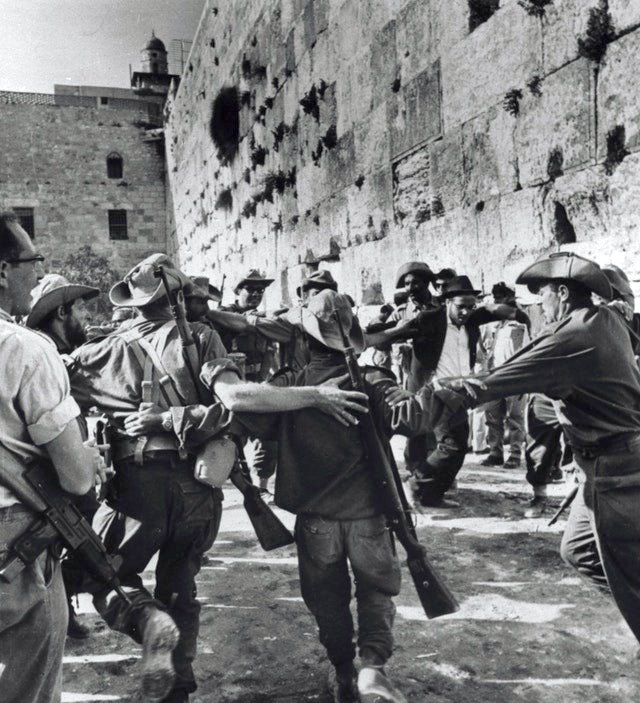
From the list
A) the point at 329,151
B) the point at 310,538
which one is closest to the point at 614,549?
the point at 310,538

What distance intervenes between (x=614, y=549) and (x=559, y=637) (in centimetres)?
84

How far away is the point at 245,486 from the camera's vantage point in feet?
10.8

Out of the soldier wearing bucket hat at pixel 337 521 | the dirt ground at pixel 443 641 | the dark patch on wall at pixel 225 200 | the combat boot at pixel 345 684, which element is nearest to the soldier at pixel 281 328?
the dirt ground at pixel 443 641

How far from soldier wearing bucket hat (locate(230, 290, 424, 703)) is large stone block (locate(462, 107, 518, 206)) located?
4616mm

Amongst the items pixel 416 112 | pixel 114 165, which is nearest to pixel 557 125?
pixel 416 112

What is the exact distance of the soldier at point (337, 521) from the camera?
2.79 meters

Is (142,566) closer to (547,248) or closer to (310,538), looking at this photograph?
(310,538)

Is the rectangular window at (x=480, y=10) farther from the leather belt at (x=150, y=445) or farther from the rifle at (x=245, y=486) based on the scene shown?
the leather belt at (x=150, y=445)

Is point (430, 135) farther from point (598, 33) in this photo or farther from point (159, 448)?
point (159, 448)

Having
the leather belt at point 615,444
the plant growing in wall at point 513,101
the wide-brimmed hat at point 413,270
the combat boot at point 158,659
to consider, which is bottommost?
the combat boot at point 158,659

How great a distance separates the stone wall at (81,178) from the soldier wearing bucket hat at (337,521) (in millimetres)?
26016

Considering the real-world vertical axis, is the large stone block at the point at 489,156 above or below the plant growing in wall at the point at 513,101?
below

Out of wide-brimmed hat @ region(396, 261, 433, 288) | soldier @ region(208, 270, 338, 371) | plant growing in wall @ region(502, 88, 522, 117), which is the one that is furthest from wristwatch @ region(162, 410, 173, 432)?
plant growing in wall @ region(502, 88, 522, 117)

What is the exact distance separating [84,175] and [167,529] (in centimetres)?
2687
